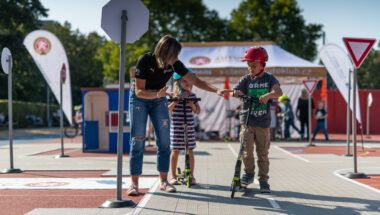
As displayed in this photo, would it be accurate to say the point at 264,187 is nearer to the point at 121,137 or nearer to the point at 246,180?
the point at 246,180

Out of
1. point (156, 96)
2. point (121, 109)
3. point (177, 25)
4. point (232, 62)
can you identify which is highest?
point (177, 25)

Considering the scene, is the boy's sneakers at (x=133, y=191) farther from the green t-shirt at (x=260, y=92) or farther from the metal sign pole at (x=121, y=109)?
the green t-shirt at (x=260, y=92)

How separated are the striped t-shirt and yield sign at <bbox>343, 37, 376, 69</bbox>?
307cm

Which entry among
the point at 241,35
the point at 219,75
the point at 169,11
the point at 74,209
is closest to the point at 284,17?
the point at 241,35

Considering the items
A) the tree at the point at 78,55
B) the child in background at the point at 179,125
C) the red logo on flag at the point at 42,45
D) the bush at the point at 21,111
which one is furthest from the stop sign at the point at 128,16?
the tree at the point at 78,55

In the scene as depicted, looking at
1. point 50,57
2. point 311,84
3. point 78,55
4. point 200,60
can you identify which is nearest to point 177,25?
point 200,60

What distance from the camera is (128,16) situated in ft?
16.0

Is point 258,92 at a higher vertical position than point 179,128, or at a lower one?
higher

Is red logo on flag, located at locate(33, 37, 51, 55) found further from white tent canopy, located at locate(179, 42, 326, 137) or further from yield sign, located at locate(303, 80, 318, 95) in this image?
yield sign, located at locate(303, 80, 318, 95)

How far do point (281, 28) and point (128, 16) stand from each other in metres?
37.7

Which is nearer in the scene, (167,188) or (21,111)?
(167,188)

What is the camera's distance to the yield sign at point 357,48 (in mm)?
7457

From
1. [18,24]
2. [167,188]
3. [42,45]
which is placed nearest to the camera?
[167,188]

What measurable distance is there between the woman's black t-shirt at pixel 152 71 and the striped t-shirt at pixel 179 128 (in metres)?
1.11
